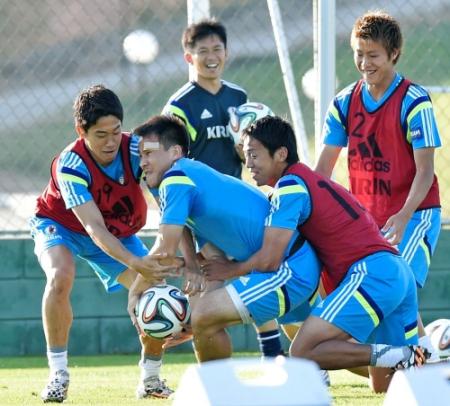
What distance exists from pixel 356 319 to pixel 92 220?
5.14 feet

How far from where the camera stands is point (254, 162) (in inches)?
245

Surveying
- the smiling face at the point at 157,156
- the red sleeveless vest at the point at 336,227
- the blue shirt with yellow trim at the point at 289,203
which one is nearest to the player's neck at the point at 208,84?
the smiling face at the point at 157,156

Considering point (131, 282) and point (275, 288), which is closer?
point (275, 288)

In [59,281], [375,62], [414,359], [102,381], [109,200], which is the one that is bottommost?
[102,381]

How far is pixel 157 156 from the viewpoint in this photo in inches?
248

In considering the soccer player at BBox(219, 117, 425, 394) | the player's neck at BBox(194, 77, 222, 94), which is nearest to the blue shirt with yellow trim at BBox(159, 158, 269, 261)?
the soccer player at BBox(219, 117, 425, 394)

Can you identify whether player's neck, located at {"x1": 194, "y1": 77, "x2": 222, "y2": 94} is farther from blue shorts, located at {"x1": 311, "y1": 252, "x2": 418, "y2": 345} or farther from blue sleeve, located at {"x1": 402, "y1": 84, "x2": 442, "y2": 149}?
blue shorts, located at {"x1": 311, "y1": 252, "x2": 418, "y2": 345}

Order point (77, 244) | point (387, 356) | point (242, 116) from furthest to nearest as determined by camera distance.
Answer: point (242, 116) < point (77, 244) < point (387, 356)

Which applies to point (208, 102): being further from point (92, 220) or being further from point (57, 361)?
point (57, 361)

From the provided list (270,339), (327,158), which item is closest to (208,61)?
(327,158)

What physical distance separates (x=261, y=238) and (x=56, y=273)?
4.67ft

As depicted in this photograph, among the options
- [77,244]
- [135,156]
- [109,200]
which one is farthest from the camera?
[77,244]

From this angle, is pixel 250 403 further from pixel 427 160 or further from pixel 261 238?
pixel 427 160

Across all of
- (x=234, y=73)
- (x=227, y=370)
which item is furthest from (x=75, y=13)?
(x=227, y=370)
